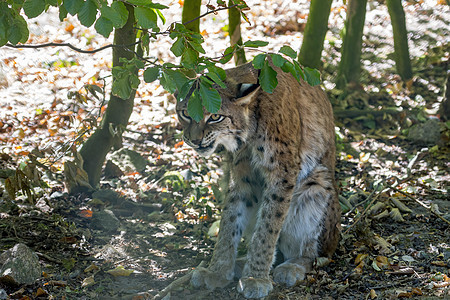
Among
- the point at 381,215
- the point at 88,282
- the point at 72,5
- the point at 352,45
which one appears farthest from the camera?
the point at 352,45

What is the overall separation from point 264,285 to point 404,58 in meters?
5.67

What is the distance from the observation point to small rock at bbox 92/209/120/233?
5.17 m

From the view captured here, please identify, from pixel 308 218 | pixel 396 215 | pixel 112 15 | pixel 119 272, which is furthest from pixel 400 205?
pixel 112 15

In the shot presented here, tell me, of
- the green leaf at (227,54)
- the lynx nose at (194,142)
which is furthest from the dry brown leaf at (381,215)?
the green leaf at (227,54)

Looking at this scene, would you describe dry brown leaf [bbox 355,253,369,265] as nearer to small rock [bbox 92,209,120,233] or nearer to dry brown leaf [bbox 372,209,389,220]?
dry brown leaf [bbox 372,209,389,220]

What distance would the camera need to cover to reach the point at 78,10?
292cm

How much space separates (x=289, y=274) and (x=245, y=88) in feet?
5.36

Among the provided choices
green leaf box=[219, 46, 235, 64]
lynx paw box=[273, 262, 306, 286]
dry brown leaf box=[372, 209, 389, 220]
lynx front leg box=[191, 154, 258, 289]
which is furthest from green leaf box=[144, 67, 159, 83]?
dry brown leaf box=[372, 209, 389, 220]

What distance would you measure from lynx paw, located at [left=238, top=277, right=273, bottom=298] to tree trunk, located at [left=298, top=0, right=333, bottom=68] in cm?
413

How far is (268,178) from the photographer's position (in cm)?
448

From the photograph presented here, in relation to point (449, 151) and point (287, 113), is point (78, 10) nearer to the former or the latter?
point (287, 113)

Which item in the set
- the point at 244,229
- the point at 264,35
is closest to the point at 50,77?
the point at 264,35

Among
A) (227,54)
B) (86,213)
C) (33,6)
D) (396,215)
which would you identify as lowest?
(396,215)

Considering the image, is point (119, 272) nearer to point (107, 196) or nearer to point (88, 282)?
point (88, 282)
